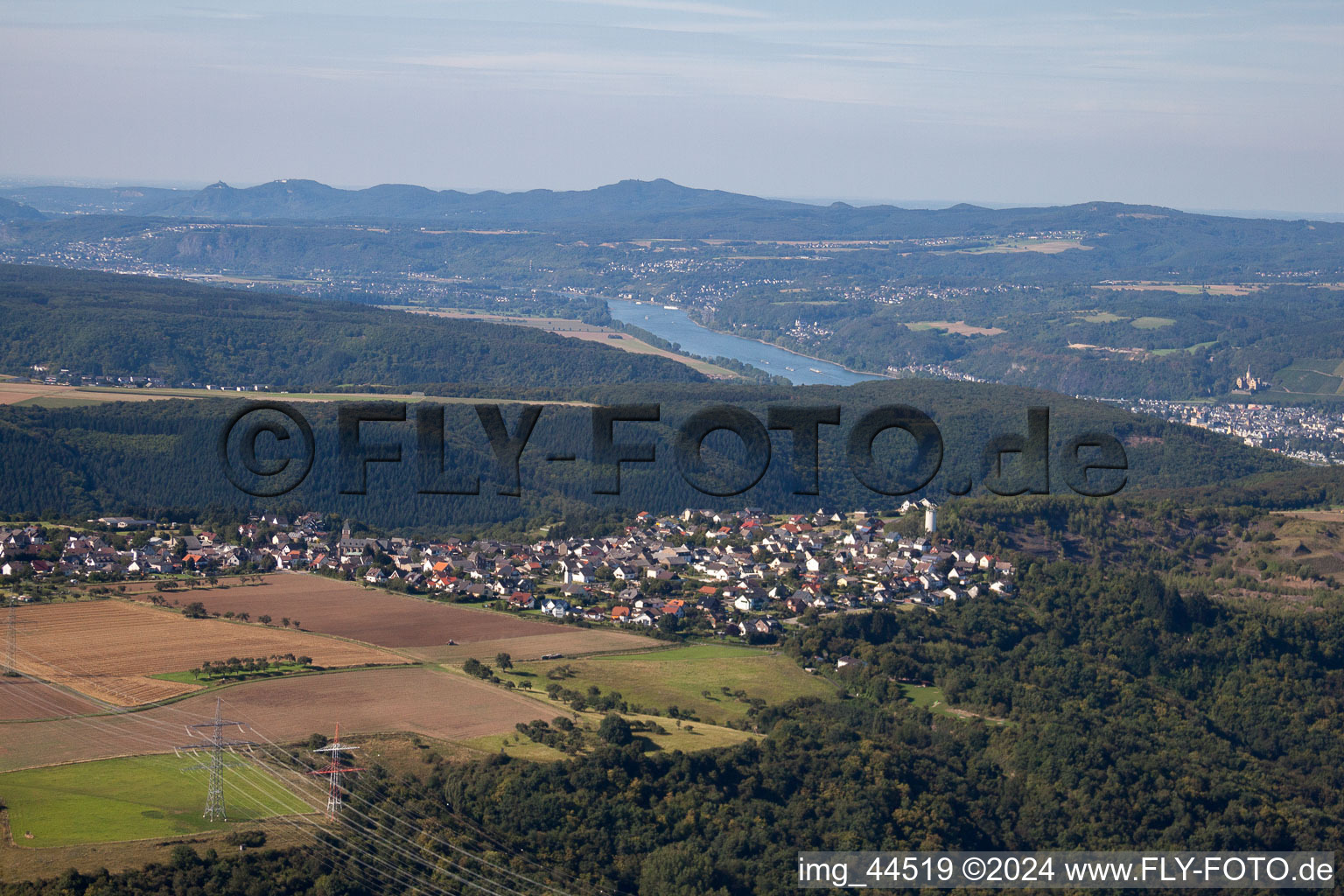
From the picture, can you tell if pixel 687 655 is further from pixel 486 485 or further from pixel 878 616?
pixel 486 485

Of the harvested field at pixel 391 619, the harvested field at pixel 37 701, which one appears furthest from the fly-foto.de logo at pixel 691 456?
the harvested field at pixel 37 701

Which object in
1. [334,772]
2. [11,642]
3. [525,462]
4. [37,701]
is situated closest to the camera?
[334,772]

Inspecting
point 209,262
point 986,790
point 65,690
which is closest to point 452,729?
point 65,690

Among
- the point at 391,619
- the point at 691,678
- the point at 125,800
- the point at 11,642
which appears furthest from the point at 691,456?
the point at 125,800

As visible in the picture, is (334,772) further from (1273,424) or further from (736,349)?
(736,349)

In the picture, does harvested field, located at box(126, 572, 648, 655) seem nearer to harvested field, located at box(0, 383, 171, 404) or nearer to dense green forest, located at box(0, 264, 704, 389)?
harvested field, located at box(0, 383, 171, 404)
